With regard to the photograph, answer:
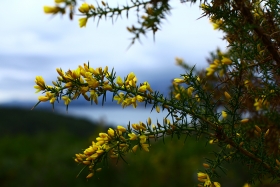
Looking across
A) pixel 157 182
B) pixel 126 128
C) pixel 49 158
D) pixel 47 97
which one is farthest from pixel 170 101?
pixel 49 158

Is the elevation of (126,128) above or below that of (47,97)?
below

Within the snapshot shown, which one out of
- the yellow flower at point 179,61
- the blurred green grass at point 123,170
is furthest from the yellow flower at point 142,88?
the blurred green grass at point 123,170

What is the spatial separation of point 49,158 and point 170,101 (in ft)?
20.5

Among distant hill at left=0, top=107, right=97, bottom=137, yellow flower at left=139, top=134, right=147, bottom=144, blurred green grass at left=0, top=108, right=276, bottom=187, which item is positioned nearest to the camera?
yellow flower at left=139, top=134, right=147, bottom=144

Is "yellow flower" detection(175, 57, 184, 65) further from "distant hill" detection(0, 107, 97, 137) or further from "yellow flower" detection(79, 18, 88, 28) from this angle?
"distant hill" detection(0, 107, 97, 137)

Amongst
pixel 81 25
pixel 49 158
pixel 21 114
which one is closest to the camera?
pixel 81 25

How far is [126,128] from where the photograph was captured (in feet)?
4.69

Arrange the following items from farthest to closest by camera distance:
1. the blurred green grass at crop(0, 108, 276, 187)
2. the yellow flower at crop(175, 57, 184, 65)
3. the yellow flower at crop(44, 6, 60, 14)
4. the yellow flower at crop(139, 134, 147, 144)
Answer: the blurred green grass at crop(0, 108, 276, 187) → the yellow flower at crop(175, 57, 184, 65) → the yellow flower at crop(139, 134, 147, 144) → the yellow flower at crop(44, 6, 60, 14)

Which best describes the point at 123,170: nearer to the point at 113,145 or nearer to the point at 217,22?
the point at 217,22

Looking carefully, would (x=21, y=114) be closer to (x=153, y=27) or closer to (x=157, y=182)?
(x=157, y=182)

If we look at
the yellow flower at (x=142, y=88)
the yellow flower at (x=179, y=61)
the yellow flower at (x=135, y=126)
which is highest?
the yellow flower at (x=179, y=61)

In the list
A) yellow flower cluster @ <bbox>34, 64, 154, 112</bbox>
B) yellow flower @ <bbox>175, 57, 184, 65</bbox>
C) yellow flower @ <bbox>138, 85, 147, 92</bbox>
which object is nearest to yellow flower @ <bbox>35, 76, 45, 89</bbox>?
yellow flower cluster @ <bbox>34, 64, 154, 112</bbox>

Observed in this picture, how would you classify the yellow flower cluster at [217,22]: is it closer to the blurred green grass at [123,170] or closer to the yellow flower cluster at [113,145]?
the yellow flower cluster at [113,145]

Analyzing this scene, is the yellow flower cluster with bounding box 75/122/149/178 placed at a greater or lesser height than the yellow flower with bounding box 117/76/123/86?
lesser
